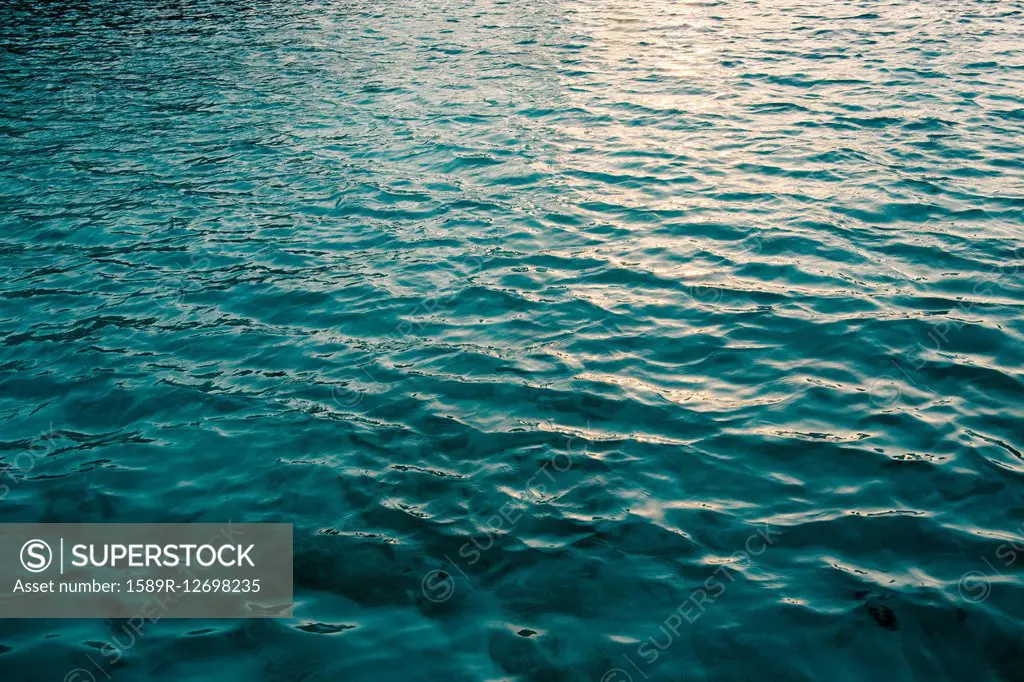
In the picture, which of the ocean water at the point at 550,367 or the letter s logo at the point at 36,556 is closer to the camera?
the ocean water at the point at 550,367

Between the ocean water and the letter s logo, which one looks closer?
the ocean water

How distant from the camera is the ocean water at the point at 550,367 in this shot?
8.46 m

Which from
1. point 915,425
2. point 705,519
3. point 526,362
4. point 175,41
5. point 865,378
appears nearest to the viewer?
point 705,519

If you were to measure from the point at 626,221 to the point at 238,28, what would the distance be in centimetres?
2542

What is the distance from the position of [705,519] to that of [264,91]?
2189 cm

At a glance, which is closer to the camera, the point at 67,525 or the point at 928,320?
the point at 67,525

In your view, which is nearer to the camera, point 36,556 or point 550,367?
point 36,556

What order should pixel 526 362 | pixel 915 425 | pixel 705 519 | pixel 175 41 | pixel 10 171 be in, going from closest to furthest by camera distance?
pixel 705 519
pixel 915 425
pixel 526 362
pixel 10 171
pixel 175 41

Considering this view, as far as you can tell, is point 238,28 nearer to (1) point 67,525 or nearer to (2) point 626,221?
(2) point 626,221

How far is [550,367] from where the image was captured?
1246 cm

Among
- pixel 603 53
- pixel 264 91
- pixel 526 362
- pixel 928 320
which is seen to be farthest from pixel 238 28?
pixel 928 320

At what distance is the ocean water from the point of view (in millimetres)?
Answer: 8461

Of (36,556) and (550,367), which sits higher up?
(550,367)

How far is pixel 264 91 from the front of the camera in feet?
87.6
